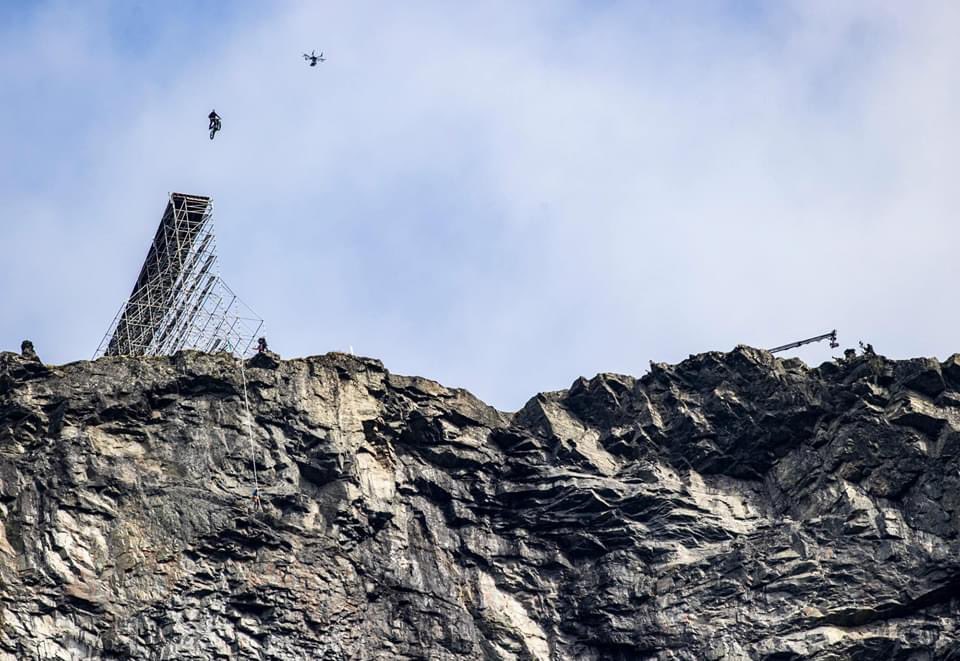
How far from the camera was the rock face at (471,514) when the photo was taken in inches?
4168

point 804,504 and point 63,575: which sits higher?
point 804,504

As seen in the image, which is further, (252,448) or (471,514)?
(471,514)

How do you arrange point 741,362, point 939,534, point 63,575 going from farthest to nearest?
point 741,362
point 939,534
point 63,575

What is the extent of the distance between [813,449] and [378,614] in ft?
83.9

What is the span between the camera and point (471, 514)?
11419cm

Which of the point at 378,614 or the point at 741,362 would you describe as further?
the point at 741,362

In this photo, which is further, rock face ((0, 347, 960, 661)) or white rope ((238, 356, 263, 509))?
white rope ((238, 356, 263, 509))

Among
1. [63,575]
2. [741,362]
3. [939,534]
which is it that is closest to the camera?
[63,575]

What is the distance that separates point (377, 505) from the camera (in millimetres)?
111750

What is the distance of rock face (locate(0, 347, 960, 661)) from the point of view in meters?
106

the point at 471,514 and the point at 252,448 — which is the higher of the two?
the point at 471,514

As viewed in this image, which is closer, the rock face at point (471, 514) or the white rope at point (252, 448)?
the rock face at point (471, 514)

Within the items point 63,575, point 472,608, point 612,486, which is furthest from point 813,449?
point 63,575

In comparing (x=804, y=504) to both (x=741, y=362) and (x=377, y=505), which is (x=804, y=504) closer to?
(x=741, y=362)
